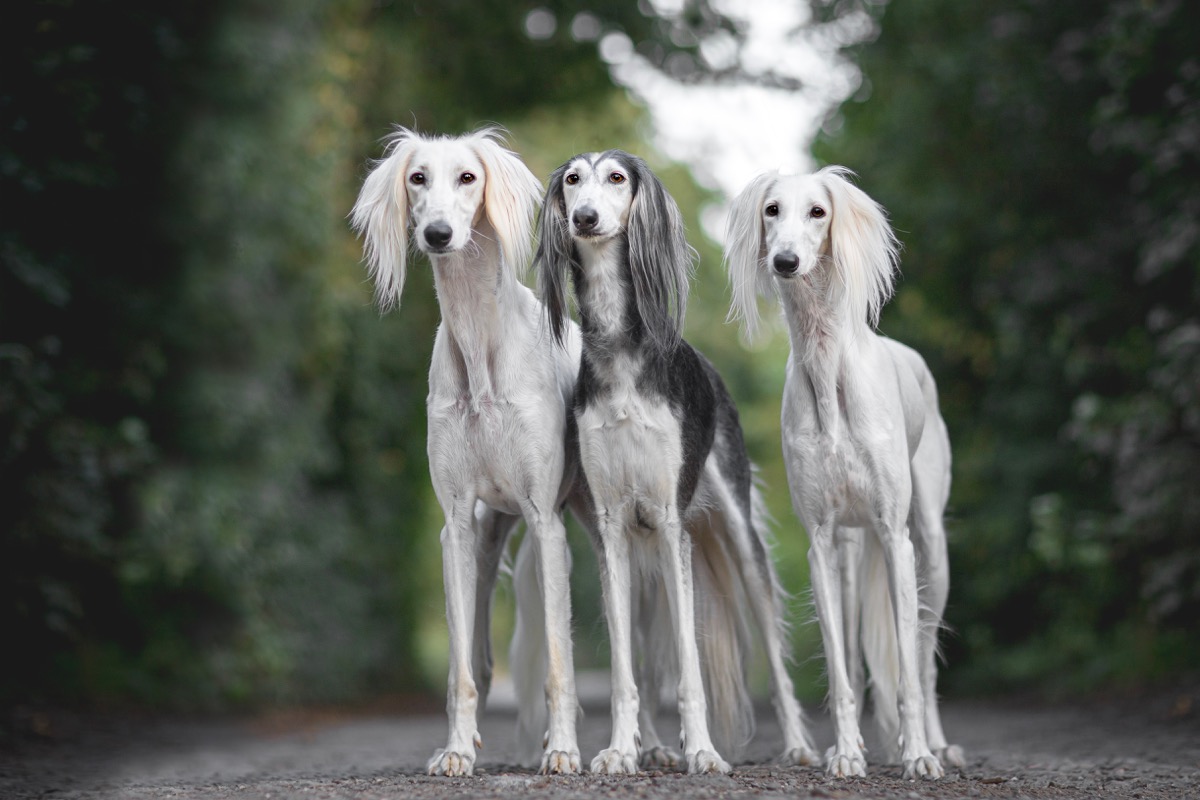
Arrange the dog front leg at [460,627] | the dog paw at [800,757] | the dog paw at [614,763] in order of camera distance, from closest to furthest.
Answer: the dog paw at [614,763] < the dog front leg at [460,627] < the dog paw at [800,757]

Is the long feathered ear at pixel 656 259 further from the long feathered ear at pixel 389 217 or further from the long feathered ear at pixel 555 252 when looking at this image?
the long feathered ear at pixel 389 217

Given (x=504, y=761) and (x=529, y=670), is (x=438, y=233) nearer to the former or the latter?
(x=529, y=670)

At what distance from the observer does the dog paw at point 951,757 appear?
21.1 feet

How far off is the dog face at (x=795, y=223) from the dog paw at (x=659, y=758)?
2.32 meters

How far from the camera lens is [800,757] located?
6.43 metres

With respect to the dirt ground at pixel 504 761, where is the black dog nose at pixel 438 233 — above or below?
above

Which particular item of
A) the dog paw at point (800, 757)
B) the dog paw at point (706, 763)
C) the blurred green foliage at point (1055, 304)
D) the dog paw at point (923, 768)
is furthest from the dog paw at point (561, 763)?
the blurred green foliage at point (1055, 304)

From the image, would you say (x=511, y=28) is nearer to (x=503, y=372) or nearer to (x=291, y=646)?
(x=291, y=646)

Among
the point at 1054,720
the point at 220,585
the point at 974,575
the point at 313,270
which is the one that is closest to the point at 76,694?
the point at 220,585

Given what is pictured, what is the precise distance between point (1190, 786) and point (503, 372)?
346 centimetres

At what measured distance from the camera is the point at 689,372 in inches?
245

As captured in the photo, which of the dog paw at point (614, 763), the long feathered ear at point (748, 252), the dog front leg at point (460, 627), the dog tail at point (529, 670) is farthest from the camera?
the dog tail at point (529, 670)

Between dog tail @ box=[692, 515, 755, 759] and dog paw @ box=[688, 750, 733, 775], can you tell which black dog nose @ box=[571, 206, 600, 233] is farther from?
dog paw @ box=[688, 750, 733, 775]

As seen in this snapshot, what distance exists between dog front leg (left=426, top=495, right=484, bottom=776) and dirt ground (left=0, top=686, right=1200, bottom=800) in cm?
17
